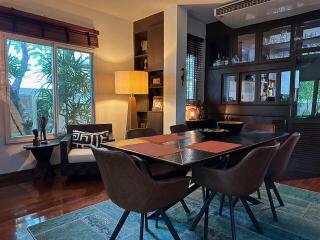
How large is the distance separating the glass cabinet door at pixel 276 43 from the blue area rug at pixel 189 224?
7.77ft

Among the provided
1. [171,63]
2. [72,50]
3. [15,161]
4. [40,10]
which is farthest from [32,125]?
[171,63]

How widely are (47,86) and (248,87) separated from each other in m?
3.40

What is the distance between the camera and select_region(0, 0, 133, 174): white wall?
3.14 meters

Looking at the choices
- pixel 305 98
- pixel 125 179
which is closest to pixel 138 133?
pixel 125 179

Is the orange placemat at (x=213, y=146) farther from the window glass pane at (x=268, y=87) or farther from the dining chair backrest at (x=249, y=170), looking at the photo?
the window glass pane at (x=268, y=87)

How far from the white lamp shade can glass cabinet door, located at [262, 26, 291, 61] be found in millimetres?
2127

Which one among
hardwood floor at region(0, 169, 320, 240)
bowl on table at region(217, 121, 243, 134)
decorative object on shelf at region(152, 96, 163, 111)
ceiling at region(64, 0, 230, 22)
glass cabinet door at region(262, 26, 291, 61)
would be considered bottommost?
hardwood floor at region(0, 169, 320, 240)

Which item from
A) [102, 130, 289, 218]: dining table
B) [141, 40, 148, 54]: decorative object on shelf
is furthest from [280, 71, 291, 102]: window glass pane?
[141, 40, 148, 54]: decorative object on shelf

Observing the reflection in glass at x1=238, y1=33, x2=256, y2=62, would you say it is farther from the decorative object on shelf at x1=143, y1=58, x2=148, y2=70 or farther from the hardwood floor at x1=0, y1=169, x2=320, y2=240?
the hardwood floor at x1=0, y1=169, x2=320, y2=240

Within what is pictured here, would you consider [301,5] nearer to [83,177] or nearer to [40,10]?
[40,10]

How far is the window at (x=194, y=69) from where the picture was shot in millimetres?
4414

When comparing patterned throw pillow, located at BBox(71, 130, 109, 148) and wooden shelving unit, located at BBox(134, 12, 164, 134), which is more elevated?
wooden shelving unit, located at BBox(134, 12, 164, 134)

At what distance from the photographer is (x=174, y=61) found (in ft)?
12.2

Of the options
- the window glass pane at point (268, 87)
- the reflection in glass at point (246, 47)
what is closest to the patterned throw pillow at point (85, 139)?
the window glass pane at point (268, 87)
